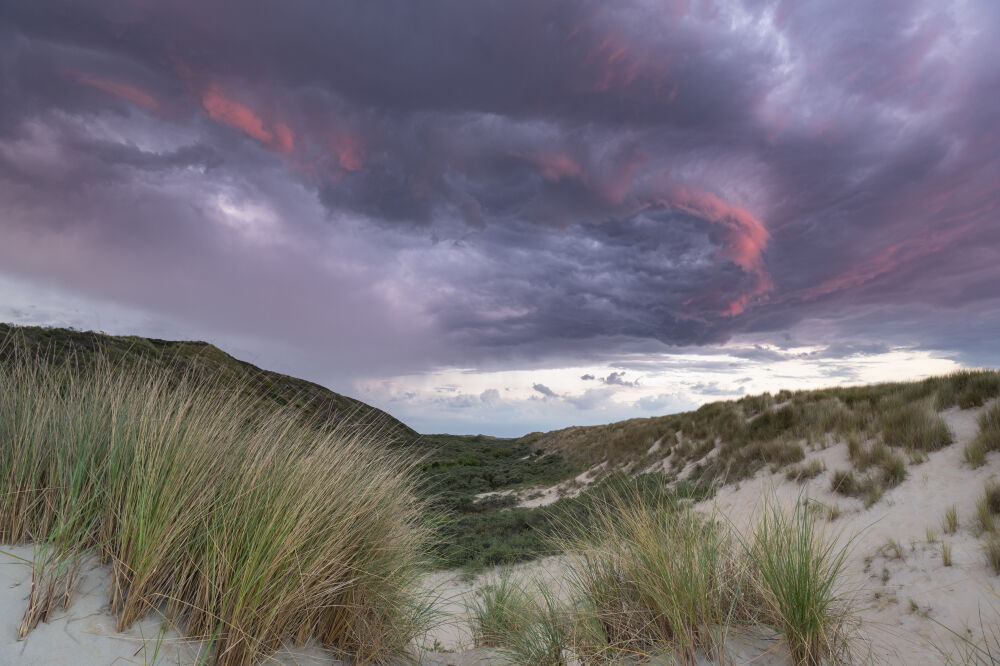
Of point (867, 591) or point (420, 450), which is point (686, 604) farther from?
point (420, 450)

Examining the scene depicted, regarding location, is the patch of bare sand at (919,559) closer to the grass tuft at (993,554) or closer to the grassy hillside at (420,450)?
the grass tuft at (993,554)

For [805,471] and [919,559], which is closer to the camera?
[919,559]

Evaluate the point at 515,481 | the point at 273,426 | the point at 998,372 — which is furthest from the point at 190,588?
the point at 515,481

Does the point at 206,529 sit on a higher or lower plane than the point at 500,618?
higher

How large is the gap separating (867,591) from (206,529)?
6602mm

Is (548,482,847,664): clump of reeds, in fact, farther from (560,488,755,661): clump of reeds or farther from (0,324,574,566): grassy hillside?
(0,324,574,566): grassy hillside

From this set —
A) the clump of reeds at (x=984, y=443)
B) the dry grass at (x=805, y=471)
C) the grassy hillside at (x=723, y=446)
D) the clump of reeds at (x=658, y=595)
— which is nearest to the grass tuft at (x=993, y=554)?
the grassy hillside at (x=723, y=446)

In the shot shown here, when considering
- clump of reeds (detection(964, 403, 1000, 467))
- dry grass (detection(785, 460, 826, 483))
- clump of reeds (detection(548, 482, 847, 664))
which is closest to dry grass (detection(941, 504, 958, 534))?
clump of reeds (detection(964, 403, 1000, 467))

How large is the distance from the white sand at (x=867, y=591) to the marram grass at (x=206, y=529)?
11cm

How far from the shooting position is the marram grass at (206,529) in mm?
2729

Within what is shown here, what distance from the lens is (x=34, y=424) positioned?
363cm

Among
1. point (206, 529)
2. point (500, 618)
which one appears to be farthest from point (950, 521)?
point (206, 529)

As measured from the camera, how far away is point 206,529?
291cm

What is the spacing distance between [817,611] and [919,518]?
4.92 m
